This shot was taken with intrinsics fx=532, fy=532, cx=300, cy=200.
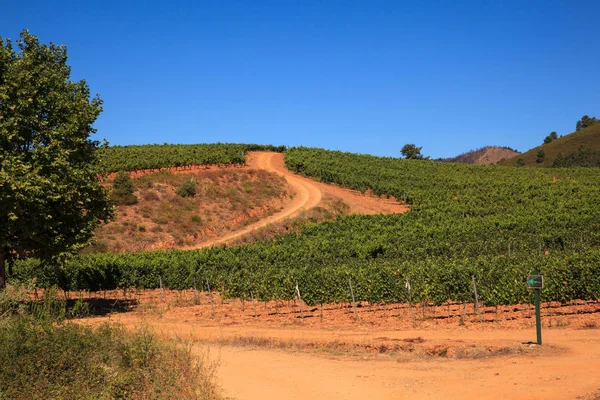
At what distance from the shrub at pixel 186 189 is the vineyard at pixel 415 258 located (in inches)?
675

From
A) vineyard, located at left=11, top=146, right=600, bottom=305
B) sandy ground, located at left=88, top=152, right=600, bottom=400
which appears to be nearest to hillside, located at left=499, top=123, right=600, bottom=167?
vineyard, located at left=11, top=146, right=600, bottom=305

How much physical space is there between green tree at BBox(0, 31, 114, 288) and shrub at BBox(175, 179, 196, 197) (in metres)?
34.5

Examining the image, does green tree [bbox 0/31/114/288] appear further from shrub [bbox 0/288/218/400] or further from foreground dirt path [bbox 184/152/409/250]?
foreground dirt path [bbox 184/152/409/250]

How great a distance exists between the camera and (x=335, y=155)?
103m

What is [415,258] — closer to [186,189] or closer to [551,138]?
[186,189]

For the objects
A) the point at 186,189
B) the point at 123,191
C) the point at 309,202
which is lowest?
the point at 309,202

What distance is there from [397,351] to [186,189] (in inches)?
1839

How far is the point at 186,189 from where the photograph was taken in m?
60.9

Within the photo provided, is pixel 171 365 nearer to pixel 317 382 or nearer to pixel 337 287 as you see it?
pixel 317 382

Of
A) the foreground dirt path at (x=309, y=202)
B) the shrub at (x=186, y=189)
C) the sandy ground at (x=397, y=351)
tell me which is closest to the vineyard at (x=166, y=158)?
the foreground dirt path at (x=309, y=202)

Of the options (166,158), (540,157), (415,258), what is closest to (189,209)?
(166,158)

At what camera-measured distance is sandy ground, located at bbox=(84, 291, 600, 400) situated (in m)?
12.8

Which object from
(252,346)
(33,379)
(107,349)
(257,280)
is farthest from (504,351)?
(257,280)

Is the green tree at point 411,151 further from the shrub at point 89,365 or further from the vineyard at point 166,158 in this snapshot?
the shrub at point 89,365
